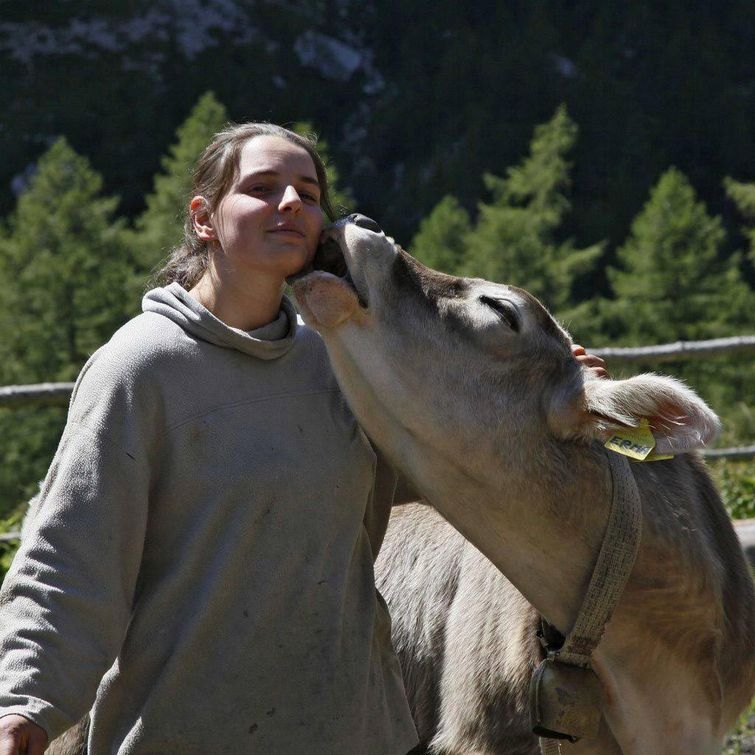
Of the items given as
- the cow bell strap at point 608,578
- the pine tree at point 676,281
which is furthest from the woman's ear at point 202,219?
the pine tree at point 676,281

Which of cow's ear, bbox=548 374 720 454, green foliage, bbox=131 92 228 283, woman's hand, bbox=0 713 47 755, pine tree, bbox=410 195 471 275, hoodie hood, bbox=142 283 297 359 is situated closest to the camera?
woman's hand, bbox=0 713 47 755

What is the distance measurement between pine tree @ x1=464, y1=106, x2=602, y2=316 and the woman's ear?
47.1m

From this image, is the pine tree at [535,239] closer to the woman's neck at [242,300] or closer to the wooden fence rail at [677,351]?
the wooden fence rail at [677,351]

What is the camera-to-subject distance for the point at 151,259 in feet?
168

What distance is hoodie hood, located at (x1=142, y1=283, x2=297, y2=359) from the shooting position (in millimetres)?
2723

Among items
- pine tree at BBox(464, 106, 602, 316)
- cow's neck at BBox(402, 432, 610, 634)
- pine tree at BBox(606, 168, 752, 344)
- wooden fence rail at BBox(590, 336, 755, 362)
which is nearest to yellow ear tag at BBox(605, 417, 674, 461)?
cow's neck at BBox(402, 432, 610, 634)

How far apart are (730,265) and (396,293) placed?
50533 mm

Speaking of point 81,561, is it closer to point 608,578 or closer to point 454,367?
point 454,367

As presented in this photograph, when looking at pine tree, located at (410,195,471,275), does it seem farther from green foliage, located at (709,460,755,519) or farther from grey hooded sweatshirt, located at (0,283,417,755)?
grey hooded sweatshirt, located at (0,283,417,755)

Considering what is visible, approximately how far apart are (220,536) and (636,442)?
96 centimetres

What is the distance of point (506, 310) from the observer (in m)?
3.07

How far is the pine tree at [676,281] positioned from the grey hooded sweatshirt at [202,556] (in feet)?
154

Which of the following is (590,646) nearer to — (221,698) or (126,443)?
(221,698)

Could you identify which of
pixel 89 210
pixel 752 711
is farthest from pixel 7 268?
pixel 752 711
